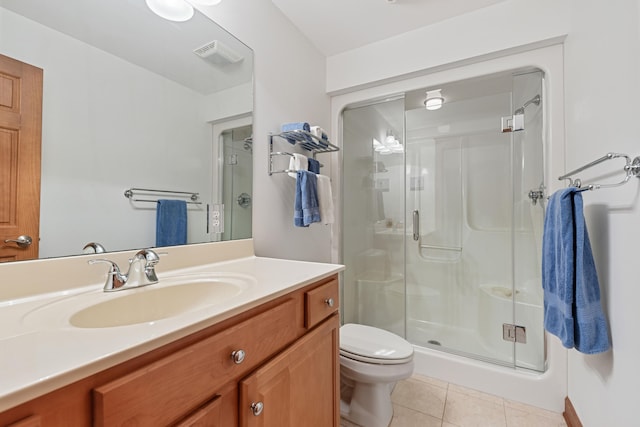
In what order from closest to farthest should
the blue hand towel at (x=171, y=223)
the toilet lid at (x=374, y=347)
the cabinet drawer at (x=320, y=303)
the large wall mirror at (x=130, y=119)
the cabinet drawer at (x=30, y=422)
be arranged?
the cabinet drawer at (x=30, y=422)
the large wall mirror at (x=130, y=119)
the cabinet drawer at (x=320, y=303)
the blue hand towel at (x=171, y=223)
the toilet lid at (x=374, y=347)

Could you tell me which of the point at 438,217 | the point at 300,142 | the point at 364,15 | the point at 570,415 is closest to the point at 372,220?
the point at 438,217

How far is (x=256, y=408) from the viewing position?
2.27 feet

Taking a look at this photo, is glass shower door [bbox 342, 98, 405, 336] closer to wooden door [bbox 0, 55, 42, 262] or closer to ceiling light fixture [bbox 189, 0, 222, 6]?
ceiling light fixture [bbox 189, 0, 222, 6]

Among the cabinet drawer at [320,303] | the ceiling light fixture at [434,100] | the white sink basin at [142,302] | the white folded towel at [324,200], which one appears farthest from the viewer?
the ceiling light fixture at [434,100]

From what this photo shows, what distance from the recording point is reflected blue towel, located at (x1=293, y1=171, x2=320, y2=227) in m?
1.55

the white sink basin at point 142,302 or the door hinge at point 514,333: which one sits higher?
the white sink basin at point 142,302

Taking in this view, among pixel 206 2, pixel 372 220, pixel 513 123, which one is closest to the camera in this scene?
pixel 206 2

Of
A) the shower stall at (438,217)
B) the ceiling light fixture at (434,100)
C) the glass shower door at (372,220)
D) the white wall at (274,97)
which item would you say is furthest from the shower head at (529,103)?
the white wall at (274,97)

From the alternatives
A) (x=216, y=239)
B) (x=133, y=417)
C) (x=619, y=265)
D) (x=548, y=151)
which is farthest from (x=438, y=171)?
(x=133, y=417)

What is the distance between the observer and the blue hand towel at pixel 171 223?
3.43 ft

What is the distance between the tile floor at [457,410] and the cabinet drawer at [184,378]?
3.43ft

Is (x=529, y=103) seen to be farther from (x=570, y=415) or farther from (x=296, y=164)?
(x=570, y=415)

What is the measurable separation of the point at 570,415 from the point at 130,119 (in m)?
2.37

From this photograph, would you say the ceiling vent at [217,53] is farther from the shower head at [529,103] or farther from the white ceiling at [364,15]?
the shower head at [529,103]
